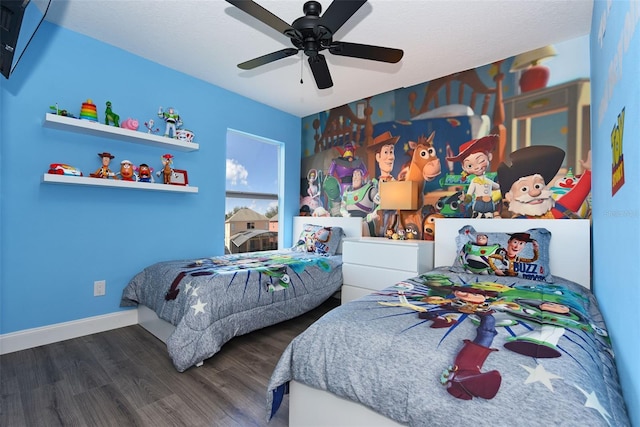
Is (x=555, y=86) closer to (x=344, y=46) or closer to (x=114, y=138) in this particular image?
(x=344, y=46)

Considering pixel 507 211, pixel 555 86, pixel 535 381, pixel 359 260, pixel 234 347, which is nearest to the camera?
pixel 535 381

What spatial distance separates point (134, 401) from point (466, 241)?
8.31 ft

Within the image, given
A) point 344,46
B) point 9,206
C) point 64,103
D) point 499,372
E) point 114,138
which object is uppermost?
point 344,46

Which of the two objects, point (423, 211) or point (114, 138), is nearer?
point (114, 138)

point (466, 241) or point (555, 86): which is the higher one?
point (555, 86)

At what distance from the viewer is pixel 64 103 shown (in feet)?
7.91

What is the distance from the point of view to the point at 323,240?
3.51 meters

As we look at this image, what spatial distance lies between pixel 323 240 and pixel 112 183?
6.88 feet

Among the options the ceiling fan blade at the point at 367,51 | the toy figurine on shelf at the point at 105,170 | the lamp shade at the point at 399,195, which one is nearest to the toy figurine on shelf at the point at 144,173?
the toy figurine on shelf at the point at 105,170

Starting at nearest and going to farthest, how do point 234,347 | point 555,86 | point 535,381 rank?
1. point 535,381
2. point 234,347
3. point 555,86

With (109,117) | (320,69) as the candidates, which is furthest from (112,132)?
(320,69)

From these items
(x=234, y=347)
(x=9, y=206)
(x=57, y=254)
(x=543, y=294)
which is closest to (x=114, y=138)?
(x=9, y=206)

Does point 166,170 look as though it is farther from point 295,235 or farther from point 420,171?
point 420,171

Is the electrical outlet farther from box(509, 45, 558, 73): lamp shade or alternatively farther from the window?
box(509, 45, 558, 73): lamp shade
